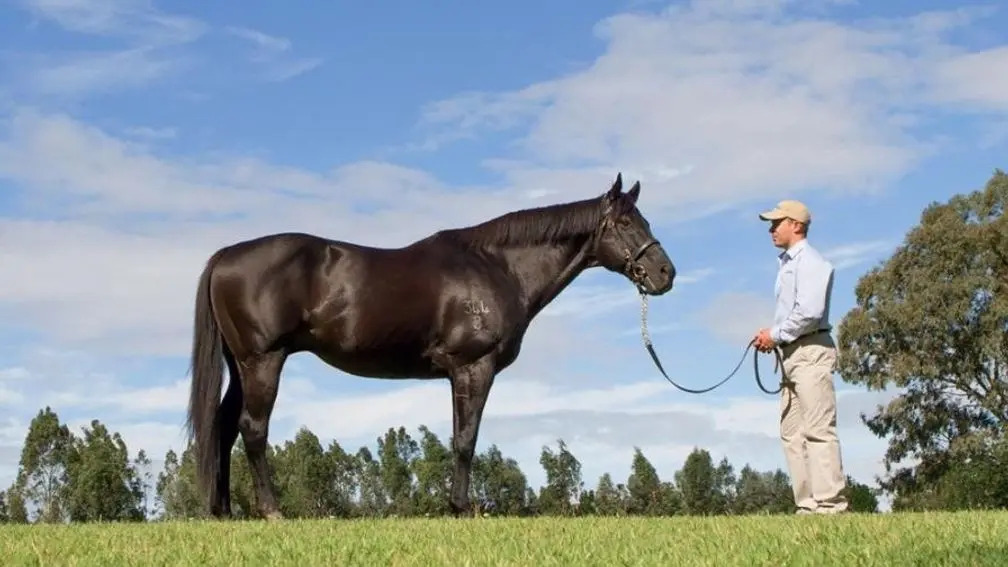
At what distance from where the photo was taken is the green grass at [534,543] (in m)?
5.95

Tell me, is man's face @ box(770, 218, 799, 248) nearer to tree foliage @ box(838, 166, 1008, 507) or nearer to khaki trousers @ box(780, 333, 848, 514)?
khaki trousers @ box(780, 333, 848, 514)

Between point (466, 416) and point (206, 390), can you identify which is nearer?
point (466, 416)

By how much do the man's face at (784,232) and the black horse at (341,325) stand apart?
1.98 m

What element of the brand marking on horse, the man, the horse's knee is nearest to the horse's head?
the brand marking on horse

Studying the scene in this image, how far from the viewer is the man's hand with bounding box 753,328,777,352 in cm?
991

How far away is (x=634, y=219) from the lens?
11.7 meters

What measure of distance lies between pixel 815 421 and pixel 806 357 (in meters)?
0.52

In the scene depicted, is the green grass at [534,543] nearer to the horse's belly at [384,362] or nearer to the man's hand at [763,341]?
the man's hand at [763,341]

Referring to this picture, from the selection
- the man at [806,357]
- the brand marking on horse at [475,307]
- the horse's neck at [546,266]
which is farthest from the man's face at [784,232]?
the brand marking on horse at [475,307]

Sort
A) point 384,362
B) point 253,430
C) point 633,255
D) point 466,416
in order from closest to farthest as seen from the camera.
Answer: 1. point 253,430
2. point 466,416
3. point 384,362
4. point 633,255

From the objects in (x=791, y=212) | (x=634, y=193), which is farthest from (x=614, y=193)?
(x=791, y=212)

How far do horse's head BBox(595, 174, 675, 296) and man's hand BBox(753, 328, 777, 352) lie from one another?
5.96ft

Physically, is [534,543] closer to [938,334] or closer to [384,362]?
[384,362]

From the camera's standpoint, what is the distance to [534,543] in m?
6.73
